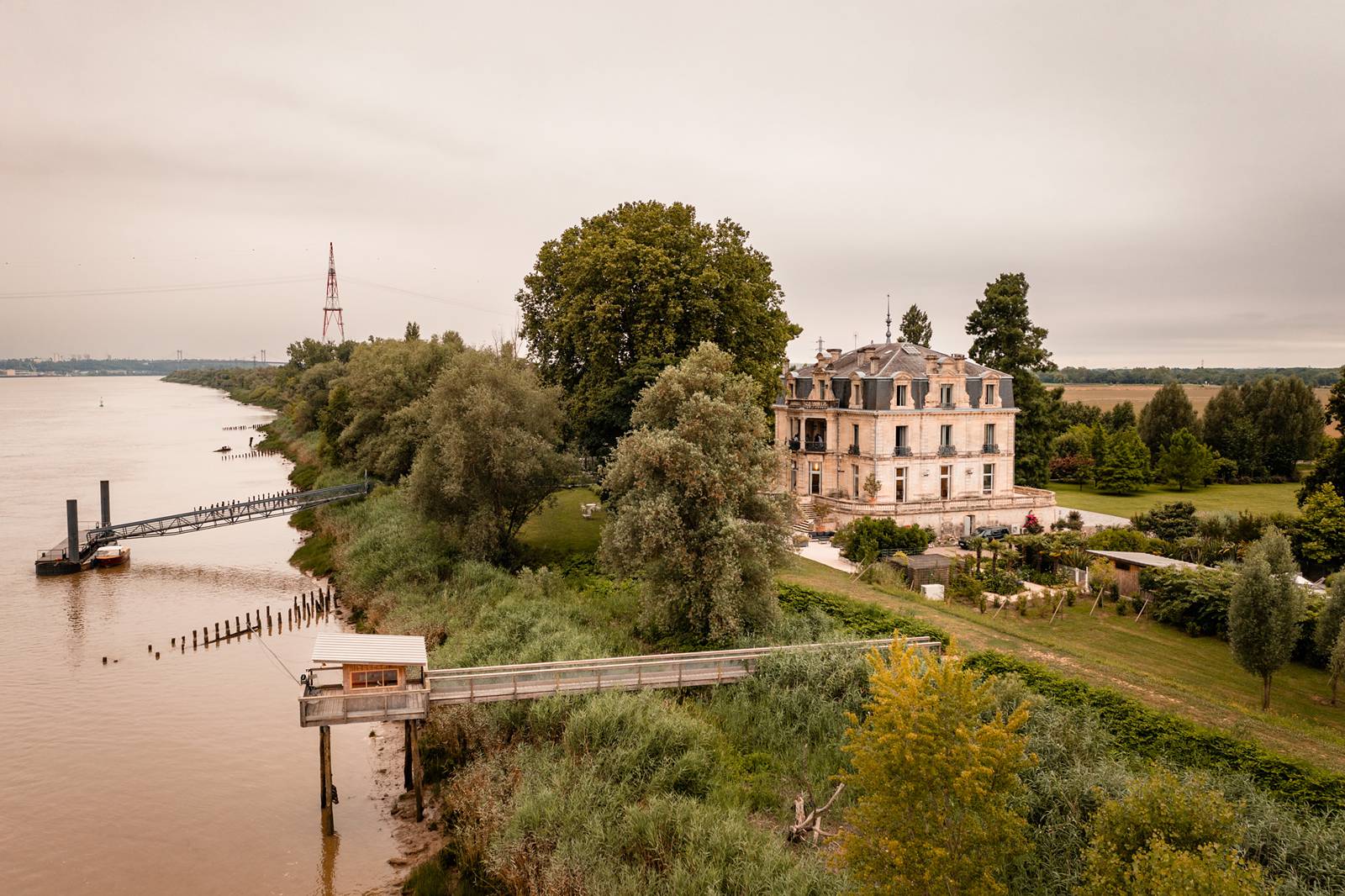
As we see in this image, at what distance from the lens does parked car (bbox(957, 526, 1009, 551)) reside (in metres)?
37.5

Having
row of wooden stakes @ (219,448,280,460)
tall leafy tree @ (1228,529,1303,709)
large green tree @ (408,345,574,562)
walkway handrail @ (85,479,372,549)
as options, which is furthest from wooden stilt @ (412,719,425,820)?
A: row of wooden stakes @ (219,448,280,460)

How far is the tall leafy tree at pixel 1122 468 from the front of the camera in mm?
57812

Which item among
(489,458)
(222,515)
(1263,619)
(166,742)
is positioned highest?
(489,458)

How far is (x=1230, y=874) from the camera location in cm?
891

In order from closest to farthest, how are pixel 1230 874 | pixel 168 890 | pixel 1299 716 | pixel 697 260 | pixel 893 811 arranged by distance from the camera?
1. pixel 1230 874
2. pixel 893 811
3. pixel 168 890
4. pixel 1299 716
5. pixel 697 260

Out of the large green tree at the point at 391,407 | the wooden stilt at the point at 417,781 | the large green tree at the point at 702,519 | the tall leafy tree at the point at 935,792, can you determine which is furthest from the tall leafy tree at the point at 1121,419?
the tall leafy tree at the point at 935,792

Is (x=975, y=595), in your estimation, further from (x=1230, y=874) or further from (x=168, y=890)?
(x=168, y=890)

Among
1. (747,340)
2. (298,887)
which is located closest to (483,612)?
(298,887)

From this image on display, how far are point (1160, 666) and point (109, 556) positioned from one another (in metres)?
45.9

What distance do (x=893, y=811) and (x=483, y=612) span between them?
18776 millimetres

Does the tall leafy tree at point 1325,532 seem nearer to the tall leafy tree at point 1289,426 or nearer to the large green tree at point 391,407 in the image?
the tall leafy tree at point 1289,426

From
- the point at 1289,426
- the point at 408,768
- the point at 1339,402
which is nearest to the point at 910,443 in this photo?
the point at 1339,402

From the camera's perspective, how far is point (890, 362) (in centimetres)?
4062

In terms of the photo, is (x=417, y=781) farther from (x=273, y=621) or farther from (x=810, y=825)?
(x=273, y=621)
